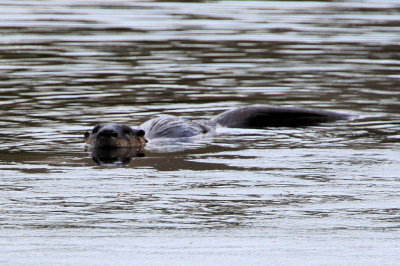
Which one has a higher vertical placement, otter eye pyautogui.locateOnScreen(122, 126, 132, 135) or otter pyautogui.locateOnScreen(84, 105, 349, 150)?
otter eye pyautogui.locateOnScreen(122, 126, 132, 135)

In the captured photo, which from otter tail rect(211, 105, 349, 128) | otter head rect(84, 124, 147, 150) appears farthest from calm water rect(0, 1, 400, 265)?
otter tail rect(211, 105, 349, 128)

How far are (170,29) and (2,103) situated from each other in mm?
9799

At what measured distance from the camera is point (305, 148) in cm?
948

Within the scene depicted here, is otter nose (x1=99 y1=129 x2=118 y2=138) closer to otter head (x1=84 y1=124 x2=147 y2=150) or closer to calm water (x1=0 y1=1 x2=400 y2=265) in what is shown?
otter head (x1=84 y1=124 x2=147 y2=150)

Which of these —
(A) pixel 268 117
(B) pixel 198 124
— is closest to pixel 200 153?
(B) pixel 198 124

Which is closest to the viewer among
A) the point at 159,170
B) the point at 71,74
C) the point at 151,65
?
the point at 159,170

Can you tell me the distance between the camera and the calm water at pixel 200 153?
576 cm

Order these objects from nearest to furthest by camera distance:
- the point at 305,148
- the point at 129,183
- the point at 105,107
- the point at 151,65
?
the point at 129,183, the point at 305,148, the point at 105,107, the point at 151,65

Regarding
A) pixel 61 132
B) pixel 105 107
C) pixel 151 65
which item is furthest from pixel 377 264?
pixel 151 65

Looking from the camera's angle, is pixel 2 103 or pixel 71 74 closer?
pixel 2 103

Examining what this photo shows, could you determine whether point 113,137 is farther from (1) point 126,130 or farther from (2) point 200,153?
(2) point 200,153

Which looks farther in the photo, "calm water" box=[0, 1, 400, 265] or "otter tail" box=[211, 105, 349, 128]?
"otter tail" box=[211, 105, 349, 128]

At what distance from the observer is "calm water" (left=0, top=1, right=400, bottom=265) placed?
576 centimetres

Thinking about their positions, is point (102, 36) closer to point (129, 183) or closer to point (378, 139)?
point (378, 139)
